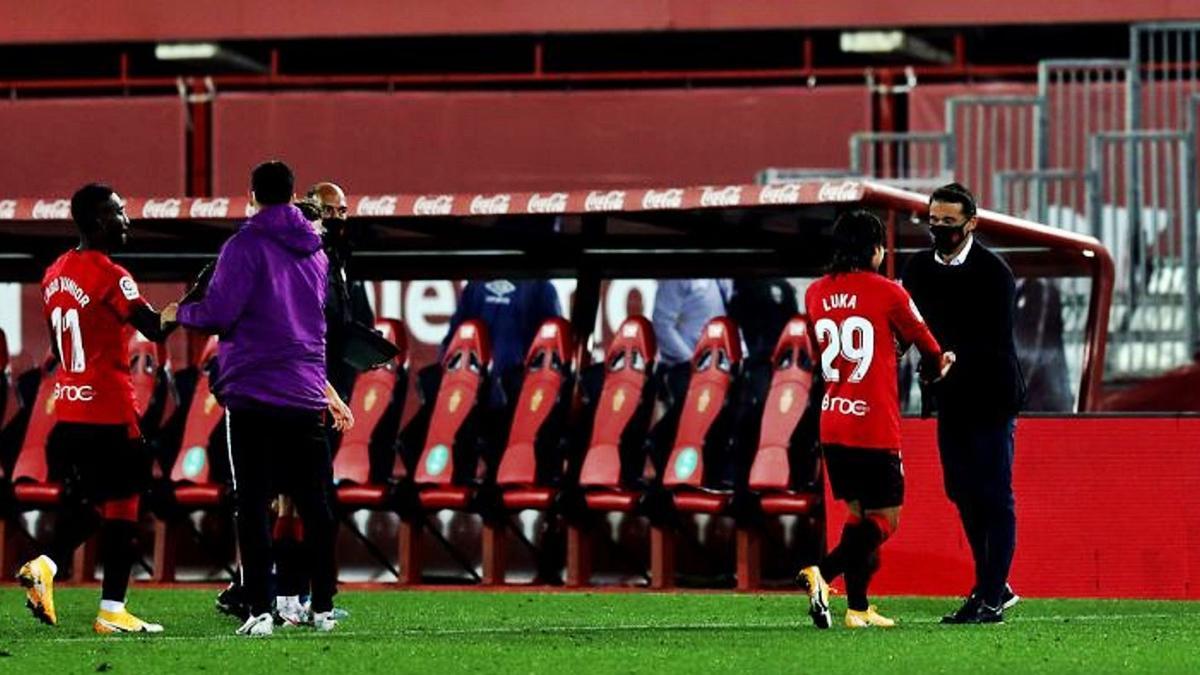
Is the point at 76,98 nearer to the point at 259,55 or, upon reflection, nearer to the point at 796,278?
the point at 259,55

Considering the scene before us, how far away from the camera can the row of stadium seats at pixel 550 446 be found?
15.3 m

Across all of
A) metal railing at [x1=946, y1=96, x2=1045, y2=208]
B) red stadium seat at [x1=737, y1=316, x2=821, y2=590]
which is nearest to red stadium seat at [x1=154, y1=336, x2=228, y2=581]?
red stadium seat at [x1=737, y1=316, x2=821, y2=590]

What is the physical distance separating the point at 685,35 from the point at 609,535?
9.38 m

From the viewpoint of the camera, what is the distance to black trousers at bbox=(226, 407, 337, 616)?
1080 centimetres

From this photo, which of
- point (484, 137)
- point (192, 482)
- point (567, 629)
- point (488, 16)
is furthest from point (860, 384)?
point (488, 16)

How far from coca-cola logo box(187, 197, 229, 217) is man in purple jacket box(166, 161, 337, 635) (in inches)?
182

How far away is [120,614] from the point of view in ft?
37.3

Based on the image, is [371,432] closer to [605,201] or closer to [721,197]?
[605,201]

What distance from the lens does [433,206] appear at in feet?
50.4

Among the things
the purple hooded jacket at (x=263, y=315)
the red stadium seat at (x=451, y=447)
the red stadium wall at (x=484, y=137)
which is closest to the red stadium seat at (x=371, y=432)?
the red stadium seat at (x=451, y=447)

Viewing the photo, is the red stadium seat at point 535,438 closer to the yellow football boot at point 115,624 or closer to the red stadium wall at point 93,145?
the yellow football boot at point 115,624

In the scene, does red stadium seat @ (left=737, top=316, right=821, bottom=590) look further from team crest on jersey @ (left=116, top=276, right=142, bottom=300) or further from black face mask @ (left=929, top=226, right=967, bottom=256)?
team crest on jersey @ (left=116, top=276, right=142, bottom=300)

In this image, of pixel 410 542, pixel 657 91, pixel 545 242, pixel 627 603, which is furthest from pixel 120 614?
pixel 657 91

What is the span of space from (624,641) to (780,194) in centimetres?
393
